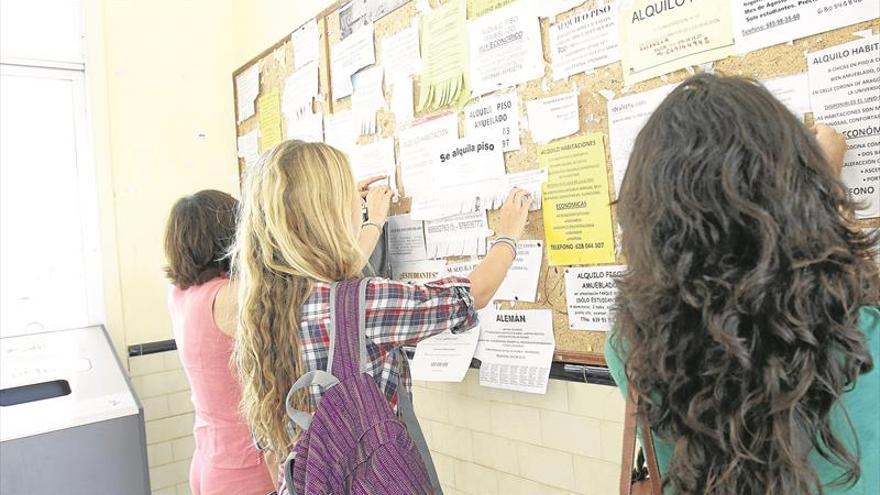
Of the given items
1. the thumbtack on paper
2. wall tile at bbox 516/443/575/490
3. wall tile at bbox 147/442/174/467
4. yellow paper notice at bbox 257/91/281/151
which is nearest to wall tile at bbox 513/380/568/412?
wall tile at bbox 516/443/575/490

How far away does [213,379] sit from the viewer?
1752 millimetres

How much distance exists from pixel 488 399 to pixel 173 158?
2004 millimetres

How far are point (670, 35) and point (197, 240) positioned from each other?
1.24m

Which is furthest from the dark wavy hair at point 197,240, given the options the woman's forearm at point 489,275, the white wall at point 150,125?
the white wall at point 150,125

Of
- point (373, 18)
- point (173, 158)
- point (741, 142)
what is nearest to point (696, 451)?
point (741, 142)

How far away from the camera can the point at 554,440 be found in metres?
1.64

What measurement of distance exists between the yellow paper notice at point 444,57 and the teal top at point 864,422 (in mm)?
1206

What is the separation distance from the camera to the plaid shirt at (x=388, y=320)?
1264 millimetres

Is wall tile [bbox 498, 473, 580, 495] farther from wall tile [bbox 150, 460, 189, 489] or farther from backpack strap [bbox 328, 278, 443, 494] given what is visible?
wall tile [bbox 150, 460, 189, 489]

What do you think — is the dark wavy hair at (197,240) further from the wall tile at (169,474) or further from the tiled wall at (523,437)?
the wall tile at (169,474)

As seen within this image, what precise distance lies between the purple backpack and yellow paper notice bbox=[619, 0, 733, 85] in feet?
2.39

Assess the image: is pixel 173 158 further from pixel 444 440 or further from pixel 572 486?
pixel 572 486

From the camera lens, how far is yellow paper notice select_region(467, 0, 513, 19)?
1.66m

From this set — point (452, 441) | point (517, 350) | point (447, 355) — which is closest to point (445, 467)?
point (452, 441)
